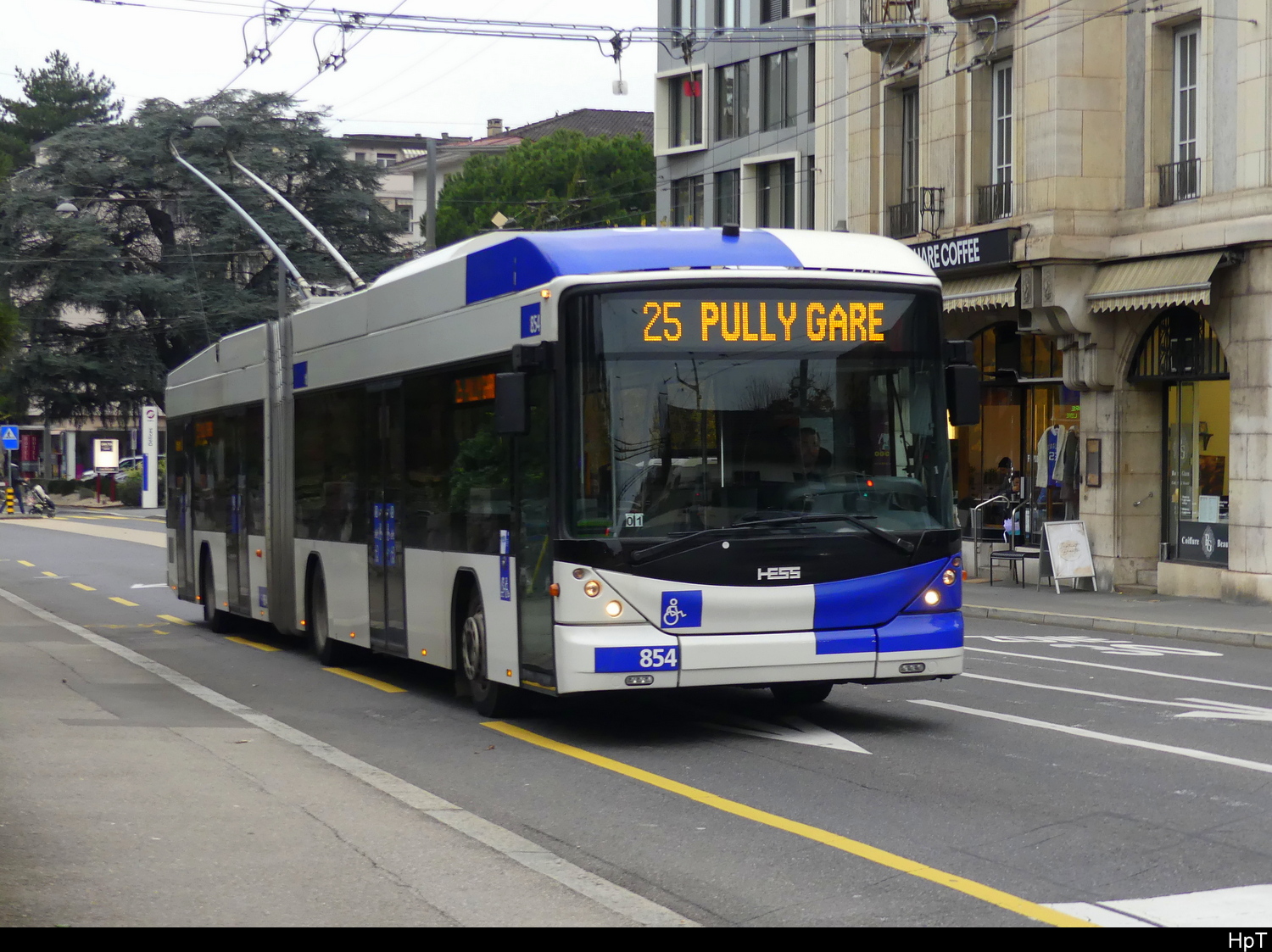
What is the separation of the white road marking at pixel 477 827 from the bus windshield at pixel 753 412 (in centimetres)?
185

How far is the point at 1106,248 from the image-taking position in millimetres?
25062

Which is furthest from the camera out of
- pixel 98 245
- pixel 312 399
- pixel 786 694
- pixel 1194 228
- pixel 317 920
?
pixel 98 245

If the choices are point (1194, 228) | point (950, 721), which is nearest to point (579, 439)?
point (950, 721)

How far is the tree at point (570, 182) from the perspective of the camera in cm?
7394

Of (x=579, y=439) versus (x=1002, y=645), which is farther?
(x=1002, y=645)

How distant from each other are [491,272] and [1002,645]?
27.4 ft

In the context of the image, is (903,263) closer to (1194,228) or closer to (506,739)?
(506,739)

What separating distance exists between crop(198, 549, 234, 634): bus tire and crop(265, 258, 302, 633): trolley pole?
2.64 m

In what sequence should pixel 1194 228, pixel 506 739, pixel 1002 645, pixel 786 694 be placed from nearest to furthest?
pixel 506 739 < pixel 786 694 < pixel 1002 645 < pixel 1194 228

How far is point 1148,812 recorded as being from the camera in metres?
8.10

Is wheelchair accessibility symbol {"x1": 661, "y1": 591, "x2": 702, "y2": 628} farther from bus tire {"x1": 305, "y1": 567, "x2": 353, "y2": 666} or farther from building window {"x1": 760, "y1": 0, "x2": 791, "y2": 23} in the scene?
building window {"x1": 760, "y1": 0, "x2": 791, "y2": 23}

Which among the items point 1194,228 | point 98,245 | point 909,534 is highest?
point 98,245

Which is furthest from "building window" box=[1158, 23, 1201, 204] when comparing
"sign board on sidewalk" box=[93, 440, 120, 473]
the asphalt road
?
"sign board on sidewalk" box=[93, 440, 120, 473]

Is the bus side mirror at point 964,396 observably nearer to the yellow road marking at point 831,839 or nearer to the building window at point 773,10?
the yellow road marking at point 831,839
